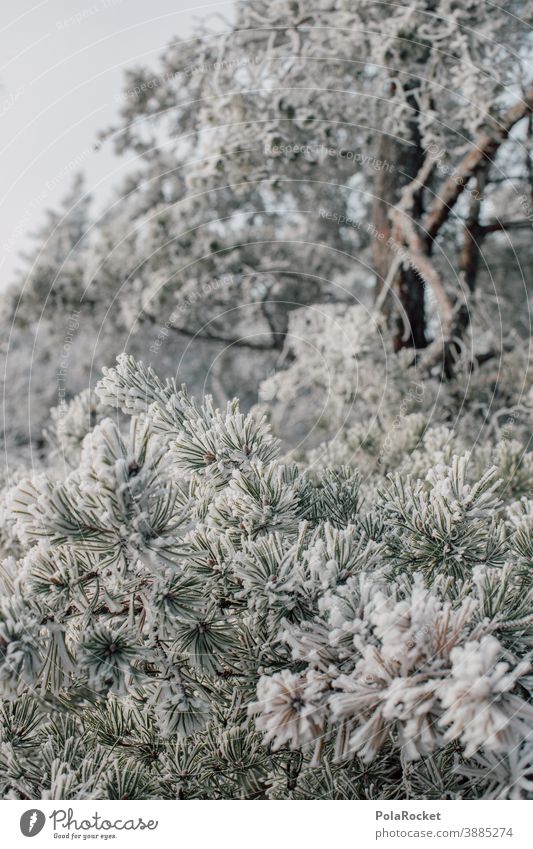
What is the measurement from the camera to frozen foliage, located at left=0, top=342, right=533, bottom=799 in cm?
49

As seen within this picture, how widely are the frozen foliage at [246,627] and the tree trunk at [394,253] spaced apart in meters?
0.84

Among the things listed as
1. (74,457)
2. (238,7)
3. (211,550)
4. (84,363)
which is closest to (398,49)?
(238,7)

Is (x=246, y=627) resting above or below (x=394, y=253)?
below

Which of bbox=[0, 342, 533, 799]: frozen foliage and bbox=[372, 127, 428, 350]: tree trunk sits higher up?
bbox=[372, 127, 428, 350]: tree trunk

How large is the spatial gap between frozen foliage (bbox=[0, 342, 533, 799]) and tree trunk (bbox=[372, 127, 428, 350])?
0.84 m

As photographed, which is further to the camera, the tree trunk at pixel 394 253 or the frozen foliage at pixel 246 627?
the tree trunk at pixel 394 253

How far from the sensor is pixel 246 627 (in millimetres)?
636

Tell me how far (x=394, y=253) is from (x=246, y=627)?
3.64ft

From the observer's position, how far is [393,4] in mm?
1188

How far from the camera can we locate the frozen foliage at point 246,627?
0.49m

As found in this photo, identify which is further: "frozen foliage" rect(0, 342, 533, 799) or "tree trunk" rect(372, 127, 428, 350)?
"tree trunk" rect(372, 127, 428, 350)

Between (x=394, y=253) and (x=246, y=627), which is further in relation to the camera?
(x=394, y=253)

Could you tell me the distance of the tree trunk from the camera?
151cm
